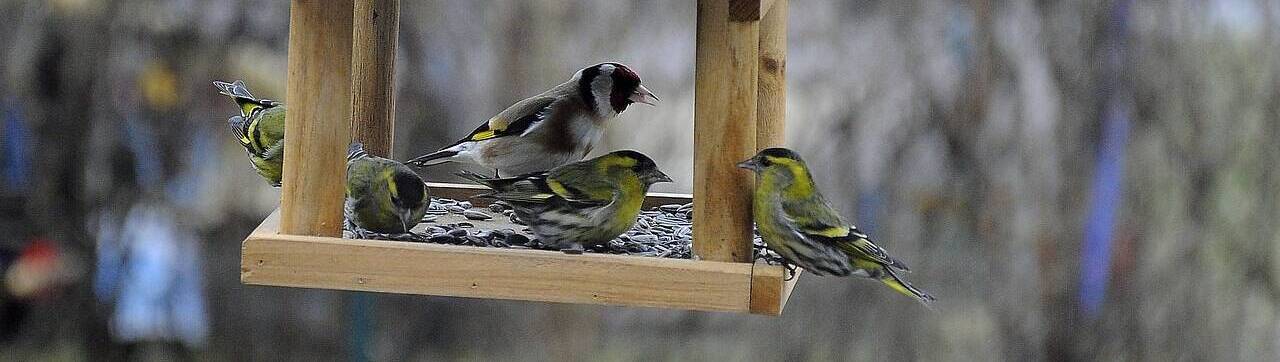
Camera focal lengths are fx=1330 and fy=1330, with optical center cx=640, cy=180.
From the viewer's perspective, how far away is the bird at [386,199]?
92.7 inches

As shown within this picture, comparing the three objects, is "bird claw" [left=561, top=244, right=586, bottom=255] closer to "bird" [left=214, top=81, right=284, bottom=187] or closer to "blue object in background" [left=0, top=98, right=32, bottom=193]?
"bird" [left=214, top=81, right=284, bottom=187]

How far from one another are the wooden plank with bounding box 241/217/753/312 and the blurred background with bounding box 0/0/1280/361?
2041 millimetres

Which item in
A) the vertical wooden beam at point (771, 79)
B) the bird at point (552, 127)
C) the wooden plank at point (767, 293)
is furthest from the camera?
the bird at point (552, 127)

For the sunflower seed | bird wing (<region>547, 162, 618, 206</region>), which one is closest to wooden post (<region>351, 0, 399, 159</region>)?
the sunflower seed

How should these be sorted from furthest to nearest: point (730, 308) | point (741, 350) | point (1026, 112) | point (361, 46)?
point (741, 350) < point (1026, 112) < point (361, 46) < point (730, 308)

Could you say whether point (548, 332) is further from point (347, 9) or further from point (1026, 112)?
point (347, 9)

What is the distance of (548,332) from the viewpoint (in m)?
4.77

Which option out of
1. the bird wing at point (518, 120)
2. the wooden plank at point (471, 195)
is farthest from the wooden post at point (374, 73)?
the bird wing at point (518, 120)

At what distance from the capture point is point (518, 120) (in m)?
2.64

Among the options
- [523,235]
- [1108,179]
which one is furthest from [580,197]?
[1108,179]

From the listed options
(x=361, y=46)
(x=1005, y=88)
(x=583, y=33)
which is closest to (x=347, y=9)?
(x=361, y=46)

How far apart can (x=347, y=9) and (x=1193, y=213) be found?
3.02m

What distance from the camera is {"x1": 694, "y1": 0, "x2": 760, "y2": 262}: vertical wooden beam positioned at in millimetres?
2131

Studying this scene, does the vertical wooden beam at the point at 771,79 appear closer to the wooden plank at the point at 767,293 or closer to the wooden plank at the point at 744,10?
the wooden plank at the point at 744,10
